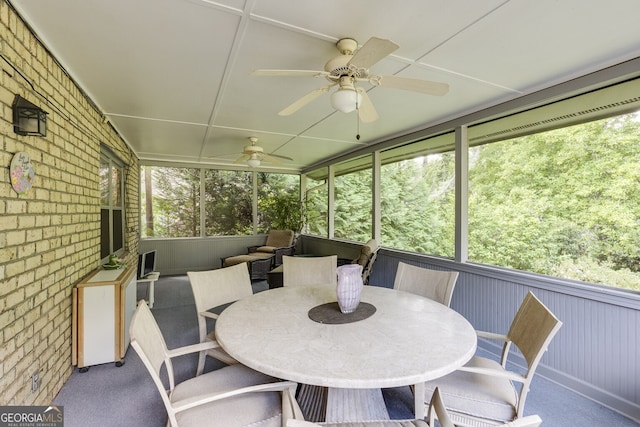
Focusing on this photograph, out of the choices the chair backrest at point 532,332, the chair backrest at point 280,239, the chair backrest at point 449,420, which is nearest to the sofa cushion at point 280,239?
the chair backrest at point 280,239

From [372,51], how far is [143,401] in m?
2.71

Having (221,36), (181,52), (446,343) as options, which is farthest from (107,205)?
(446,343)

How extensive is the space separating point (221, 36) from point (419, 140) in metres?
2.92

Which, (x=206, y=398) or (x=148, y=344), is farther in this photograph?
(x=148, y=344)

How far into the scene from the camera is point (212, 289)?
2332 mm

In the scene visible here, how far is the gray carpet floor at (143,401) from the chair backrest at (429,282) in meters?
0.74

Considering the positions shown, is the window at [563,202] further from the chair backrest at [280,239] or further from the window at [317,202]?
the chair backrest at [280,239]

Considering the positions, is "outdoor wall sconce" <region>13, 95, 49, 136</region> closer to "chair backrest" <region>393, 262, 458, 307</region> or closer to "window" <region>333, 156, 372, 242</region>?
"chair backrest" <region>393, 262, 458, 307</region>

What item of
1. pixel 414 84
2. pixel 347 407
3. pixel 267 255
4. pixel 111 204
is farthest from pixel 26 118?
pixel 267 255

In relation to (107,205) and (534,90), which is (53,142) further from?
(534,90)

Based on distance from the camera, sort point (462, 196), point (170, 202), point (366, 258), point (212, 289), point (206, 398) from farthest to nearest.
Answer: point (170, 202) < point (366, 258) < point (462, 196) < point (212, 289) < point (206, 398)

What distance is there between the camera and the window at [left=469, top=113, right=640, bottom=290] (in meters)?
2.18

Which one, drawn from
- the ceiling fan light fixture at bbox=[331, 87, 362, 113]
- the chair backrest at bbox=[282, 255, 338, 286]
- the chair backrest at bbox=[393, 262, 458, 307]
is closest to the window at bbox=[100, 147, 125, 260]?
the chair backrest at bbox=[282, 255, 338, 286]

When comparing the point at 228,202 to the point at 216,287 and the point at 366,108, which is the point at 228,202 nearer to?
the point at 216,287
